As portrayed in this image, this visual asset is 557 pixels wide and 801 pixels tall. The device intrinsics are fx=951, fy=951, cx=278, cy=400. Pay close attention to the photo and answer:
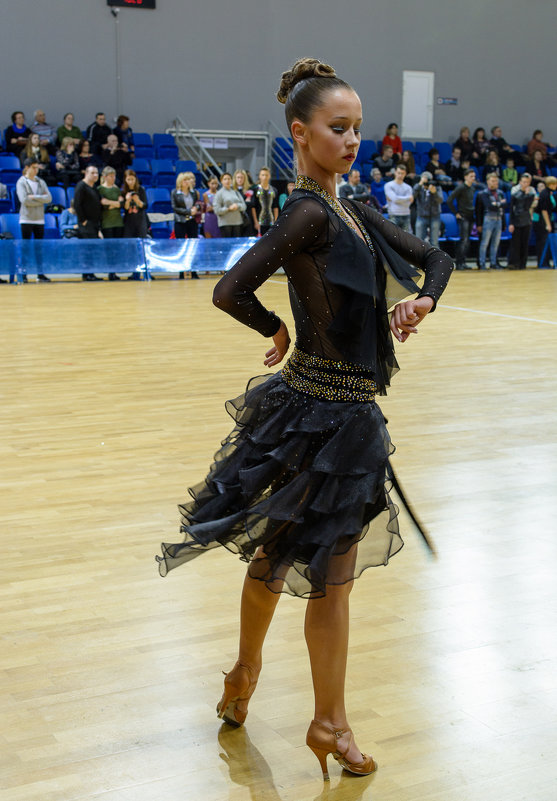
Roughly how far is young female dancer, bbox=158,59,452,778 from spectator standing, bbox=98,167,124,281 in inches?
455

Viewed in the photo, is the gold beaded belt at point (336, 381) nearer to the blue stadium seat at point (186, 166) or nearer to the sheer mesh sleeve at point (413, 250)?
the sheer mesh sleeve at point (413, 250)

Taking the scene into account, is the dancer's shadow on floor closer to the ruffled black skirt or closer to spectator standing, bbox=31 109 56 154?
the ruffled black skirt

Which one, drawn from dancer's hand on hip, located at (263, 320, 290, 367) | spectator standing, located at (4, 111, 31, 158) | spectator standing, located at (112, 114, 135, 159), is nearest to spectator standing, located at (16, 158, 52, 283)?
spectator standing, located at (4, 111, 31, 158)

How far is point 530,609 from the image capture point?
2803 mm

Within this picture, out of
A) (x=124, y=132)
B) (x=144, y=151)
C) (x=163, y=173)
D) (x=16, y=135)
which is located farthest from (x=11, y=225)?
(x=144, y=151)

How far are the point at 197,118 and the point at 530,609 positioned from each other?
640 inches

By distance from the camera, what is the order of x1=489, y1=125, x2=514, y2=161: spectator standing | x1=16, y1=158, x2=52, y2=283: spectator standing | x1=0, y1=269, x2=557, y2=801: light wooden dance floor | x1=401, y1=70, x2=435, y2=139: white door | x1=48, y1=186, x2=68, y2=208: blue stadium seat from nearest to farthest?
x1=0, y1=269, x2=557, y2=801: light wooden dance floor < x1=16, y1=158, x2=52, y2=283: spectator standing < x1=48, y1=186, x2=68, y2=208: blue stadium seat < x1=489, y1=125, x2=514, y2=161: spectator standing < x1=401, y1=70, x2=435, y2=139: white door

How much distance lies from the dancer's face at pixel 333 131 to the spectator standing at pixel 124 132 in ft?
46.5

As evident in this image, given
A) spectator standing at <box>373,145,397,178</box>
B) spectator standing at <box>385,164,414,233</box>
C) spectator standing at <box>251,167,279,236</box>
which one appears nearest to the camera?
spectator standing at <box>251,167,279,236</box>

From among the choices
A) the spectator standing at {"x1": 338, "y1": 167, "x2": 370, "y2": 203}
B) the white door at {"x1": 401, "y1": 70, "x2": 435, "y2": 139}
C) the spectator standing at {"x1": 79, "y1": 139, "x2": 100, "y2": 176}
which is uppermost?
the white door at {"x1": 401, "y1": 70, "x2": 435, "y2": 139}

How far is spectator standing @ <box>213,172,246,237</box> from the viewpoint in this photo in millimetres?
13758

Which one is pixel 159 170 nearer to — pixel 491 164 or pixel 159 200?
pixel 159 200

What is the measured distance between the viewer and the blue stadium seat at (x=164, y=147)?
16717mm

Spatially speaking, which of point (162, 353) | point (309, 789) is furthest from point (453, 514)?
point (162, 353)
